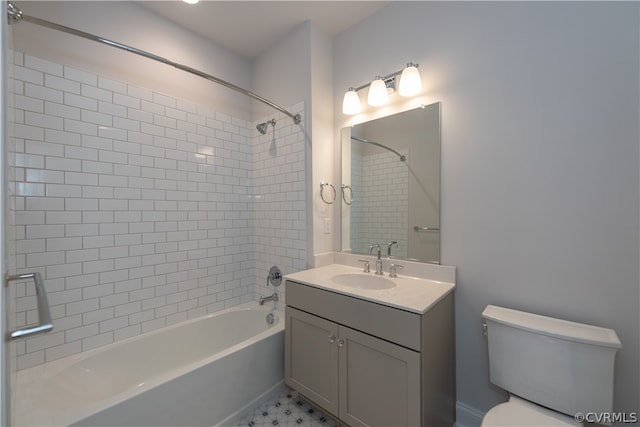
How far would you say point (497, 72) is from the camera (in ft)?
5.08

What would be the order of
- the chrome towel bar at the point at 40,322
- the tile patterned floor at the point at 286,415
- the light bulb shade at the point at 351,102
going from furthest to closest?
1. the light bulb shade at the point at 351,102
2. the tile patterned floor at the point at 286,415
3. the chrome towel bar at the point at 40,322

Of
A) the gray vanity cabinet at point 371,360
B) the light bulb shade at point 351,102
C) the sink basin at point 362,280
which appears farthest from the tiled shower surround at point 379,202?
the gray vanity cabinet at point 371,360

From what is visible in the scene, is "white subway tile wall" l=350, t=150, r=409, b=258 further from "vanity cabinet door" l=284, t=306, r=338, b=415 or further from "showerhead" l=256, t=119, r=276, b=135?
"showerhead" l=256, t=119, r=276, b=135

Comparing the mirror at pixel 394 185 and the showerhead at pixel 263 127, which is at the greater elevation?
the showerhead at pixel 263 127

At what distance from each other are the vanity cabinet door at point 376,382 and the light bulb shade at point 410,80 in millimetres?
1531

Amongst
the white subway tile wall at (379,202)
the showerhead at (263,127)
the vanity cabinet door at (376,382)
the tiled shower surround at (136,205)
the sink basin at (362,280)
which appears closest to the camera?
the vanity cabinet door at (376,382)

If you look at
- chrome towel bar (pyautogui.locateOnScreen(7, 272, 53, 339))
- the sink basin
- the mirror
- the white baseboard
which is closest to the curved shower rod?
the mirror

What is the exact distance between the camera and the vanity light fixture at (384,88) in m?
1.79

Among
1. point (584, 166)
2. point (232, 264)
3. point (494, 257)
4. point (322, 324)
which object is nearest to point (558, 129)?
point (584, 166)

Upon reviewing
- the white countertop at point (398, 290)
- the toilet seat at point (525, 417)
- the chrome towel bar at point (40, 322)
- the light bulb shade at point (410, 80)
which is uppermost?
the light bulb shade at point (410, 80)

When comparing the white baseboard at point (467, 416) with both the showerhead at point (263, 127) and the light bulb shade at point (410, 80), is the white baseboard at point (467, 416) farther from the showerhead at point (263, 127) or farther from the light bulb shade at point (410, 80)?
the showerhead at point (263, 127)

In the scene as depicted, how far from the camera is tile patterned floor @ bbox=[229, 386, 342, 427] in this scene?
174cm

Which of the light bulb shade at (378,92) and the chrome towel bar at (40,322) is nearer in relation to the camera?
the chrome towel bar at (40,322)

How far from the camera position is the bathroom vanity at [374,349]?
52.9 inches
